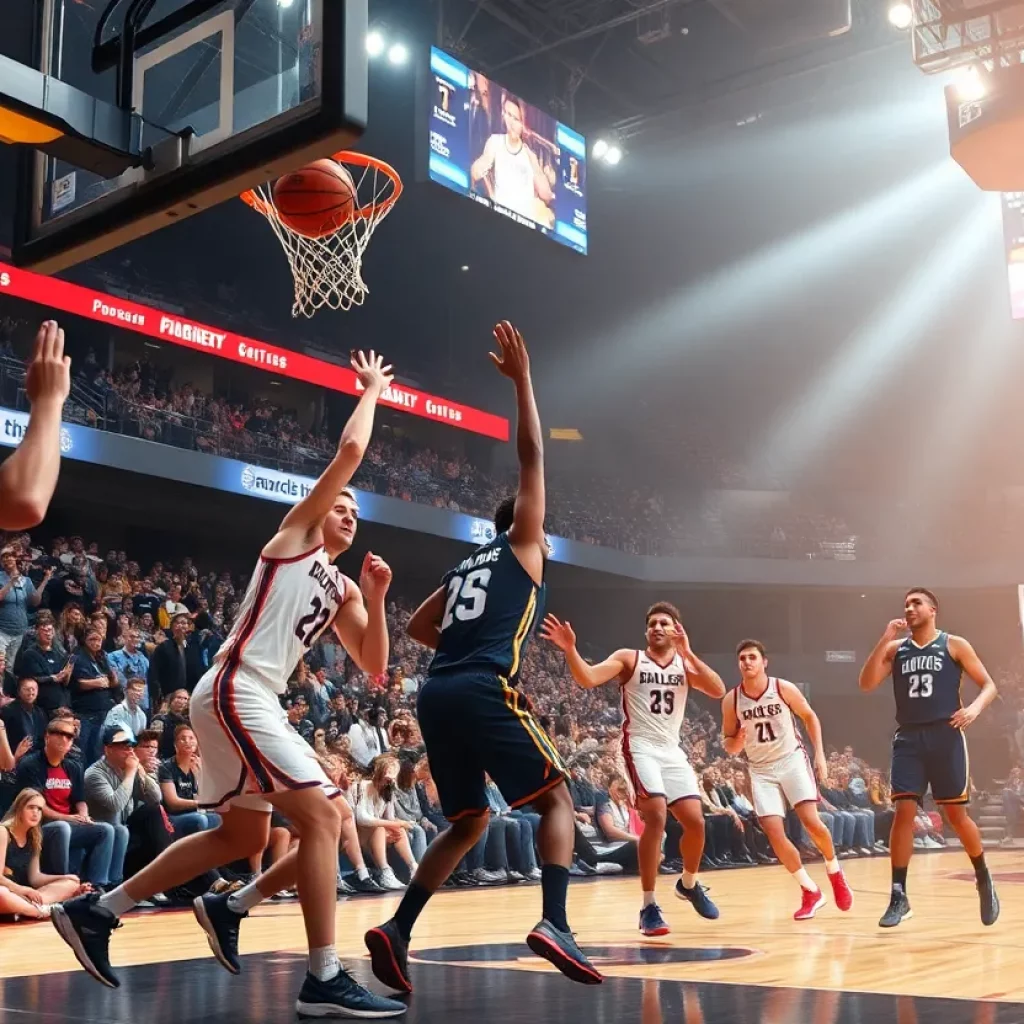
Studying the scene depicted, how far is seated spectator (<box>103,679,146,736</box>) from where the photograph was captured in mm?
9852

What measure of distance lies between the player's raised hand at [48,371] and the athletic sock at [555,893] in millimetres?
2397

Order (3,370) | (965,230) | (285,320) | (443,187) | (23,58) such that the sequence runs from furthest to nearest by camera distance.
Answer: (965,230) < (285,320) < (443,187) < (3,370) < (23,58)

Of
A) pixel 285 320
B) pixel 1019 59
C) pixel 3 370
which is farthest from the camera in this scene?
pixel 285 320

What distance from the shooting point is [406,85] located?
20.2 m

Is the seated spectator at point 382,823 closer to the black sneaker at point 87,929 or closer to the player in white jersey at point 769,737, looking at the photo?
the player in white jersey at point 769,737

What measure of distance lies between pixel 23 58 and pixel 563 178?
15573 mm

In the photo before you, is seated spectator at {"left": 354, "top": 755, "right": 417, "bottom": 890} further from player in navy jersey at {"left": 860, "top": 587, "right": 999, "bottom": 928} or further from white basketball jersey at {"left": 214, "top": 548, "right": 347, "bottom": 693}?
white basketball jersey at {"left": 214, "top": 548, "right": 347, "bottom": 693}

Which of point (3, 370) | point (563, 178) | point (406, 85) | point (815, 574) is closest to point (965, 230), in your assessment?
point (815, 574)

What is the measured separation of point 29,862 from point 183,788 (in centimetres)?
137

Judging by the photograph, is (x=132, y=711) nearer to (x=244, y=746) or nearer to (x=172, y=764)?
(x=172, y=764)

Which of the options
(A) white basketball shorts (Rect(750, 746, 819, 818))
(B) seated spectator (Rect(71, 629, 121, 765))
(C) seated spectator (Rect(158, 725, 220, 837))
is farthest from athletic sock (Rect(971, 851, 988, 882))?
(B) seated spectator (Rect(71, 629, 121, 765))

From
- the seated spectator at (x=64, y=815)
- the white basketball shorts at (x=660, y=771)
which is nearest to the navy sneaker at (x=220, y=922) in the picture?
the white basketball shorts at (x=660, y=771)

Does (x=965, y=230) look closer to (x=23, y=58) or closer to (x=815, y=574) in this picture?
(x=815, y=574)

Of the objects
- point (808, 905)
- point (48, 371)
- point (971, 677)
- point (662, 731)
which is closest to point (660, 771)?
point (662, 731)
